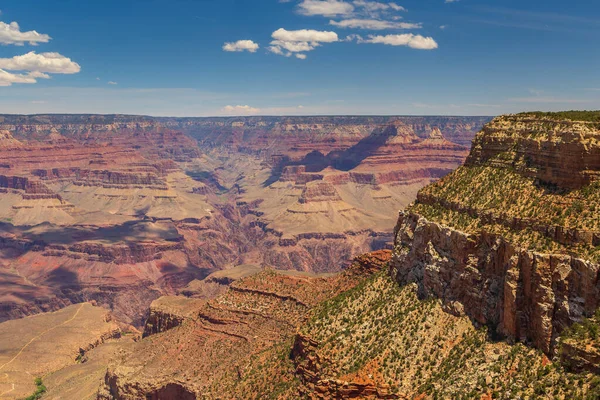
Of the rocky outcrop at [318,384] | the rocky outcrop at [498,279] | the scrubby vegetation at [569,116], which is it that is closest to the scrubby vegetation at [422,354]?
the rocky outcrop at [318,384]

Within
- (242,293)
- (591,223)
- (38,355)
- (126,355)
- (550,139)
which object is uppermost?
(550,139)

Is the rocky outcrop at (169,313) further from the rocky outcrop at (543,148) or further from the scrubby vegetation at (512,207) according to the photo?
the rocky outcrop at (543,148)

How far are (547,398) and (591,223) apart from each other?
1197 cm

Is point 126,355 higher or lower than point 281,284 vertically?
lower

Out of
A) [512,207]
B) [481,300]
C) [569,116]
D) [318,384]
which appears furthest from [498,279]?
[318,384]

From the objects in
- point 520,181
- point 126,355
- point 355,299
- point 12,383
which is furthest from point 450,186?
point 12,383

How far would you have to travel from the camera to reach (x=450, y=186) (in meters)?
54.0

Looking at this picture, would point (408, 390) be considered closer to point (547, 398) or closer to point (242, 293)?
point (547, 398)

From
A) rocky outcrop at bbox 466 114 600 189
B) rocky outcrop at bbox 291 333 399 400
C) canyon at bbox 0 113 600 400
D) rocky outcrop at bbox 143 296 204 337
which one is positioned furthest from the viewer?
rocky outcrop at bbox 143 296 204 337

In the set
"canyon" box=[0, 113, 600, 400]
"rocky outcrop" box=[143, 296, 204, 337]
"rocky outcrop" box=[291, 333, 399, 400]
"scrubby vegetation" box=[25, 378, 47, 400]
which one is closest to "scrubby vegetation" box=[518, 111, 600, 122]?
"canyon" box=[0, 113, 600, 400]

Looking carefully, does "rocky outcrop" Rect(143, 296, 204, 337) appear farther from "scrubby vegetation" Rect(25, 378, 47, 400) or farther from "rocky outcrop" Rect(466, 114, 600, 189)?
"rocky outcrop" Rect(466, 114, 600, 189)

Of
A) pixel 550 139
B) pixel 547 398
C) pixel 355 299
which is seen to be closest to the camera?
pixel 547 398

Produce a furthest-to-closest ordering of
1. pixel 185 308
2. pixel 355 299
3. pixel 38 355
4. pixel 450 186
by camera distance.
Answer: pixel 38 355, pixel 185 308, pixel 355 299, pixel 450 186

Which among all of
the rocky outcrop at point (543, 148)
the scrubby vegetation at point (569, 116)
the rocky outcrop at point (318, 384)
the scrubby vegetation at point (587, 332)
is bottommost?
the rocky outcrop at point (318, 384)
